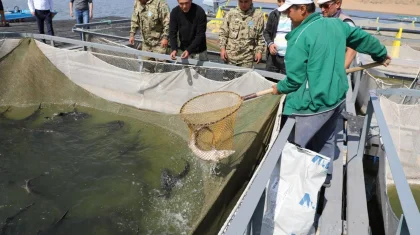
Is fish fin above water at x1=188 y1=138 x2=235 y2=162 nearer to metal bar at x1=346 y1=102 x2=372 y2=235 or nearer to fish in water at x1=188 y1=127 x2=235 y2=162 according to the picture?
fish in water at x1=188 y1=127 x2=235 y2=162

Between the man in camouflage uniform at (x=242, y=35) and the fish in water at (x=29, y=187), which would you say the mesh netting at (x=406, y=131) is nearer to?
the man in camouflage uniform at (x=242, y=35)

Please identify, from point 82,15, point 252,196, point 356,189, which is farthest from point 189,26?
point 82,15

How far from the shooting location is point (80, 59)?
561cm

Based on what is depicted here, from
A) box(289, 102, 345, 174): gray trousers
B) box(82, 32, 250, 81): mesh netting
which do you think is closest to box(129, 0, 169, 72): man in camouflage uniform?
box(82, 32, 250, 81): mesh netting

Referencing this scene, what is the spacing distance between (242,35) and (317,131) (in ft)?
8.68

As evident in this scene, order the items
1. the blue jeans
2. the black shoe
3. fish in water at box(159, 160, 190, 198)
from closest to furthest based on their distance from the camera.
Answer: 1. the black shoe
2. fish in water at box(159, 160, 190, 198)
3. the blue jeans

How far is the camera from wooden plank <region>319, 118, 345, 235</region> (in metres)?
2.54

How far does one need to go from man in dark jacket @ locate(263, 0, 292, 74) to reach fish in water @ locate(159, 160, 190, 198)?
6.42 ft

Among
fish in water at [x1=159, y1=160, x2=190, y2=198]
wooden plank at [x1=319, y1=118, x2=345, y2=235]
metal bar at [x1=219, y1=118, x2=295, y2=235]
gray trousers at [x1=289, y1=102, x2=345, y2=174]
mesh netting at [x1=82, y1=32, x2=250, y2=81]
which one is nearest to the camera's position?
metal bar at [x1=219, y1=118, x2=295, y2=235]

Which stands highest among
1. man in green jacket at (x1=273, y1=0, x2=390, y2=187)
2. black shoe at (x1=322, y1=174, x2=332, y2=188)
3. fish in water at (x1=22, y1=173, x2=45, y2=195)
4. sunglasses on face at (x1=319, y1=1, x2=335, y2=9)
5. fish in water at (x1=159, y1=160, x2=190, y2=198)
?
sunglasses on face at (x1=319, y1=1, x2=335, y2=9)

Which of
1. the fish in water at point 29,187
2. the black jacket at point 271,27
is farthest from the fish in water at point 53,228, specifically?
the black jacket at point 271,27

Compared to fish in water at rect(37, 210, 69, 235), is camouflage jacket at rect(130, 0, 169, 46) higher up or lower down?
higher up

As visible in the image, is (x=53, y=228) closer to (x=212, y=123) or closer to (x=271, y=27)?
(x=212, y=123)

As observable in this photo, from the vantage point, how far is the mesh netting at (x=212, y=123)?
10.9 ft
